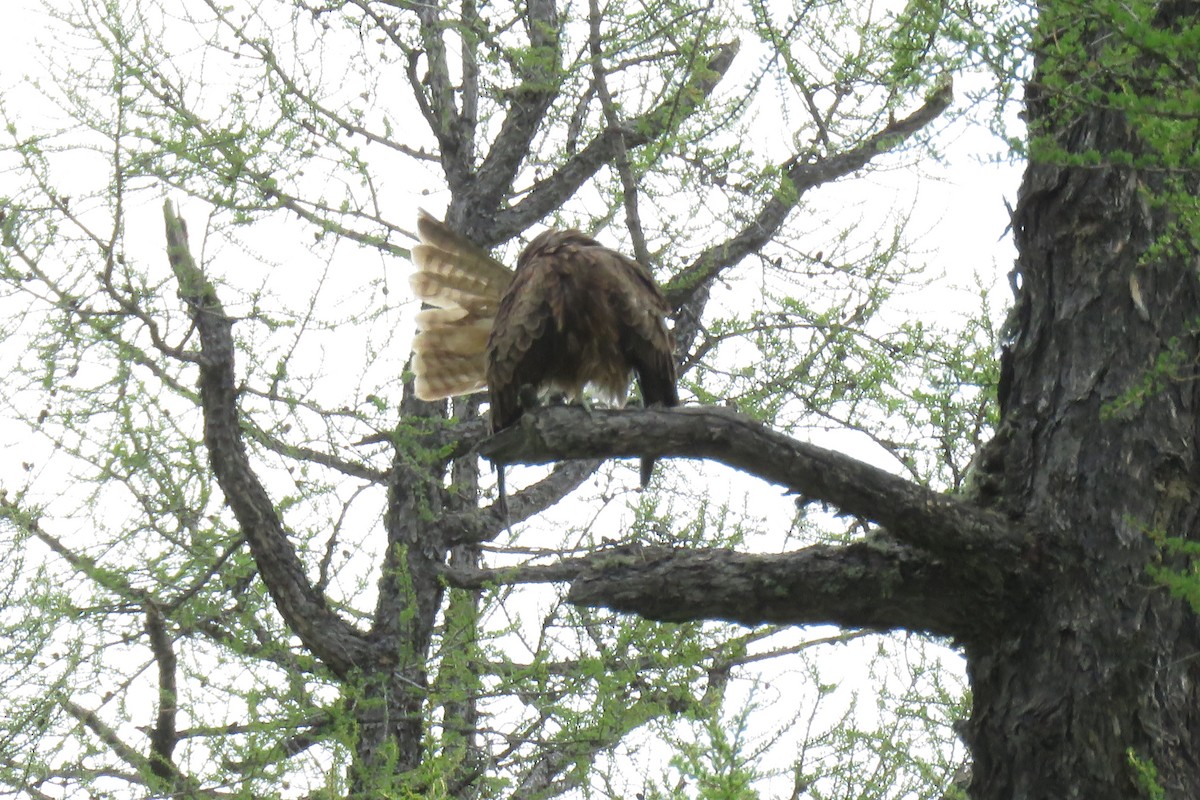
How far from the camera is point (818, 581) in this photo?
3.06 m

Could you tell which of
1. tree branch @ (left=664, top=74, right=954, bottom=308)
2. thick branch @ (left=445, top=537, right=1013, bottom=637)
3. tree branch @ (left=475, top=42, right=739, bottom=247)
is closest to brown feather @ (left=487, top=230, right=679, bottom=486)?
tree branch @ (left=664, top=74, right=954, bottom=308)

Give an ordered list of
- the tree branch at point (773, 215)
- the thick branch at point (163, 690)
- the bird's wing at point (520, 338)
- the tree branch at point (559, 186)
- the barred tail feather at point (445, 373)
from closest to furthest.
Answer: the bird's wing at point (520, 338) → the thick branch at point (163, 690) → the barred tail feather at point (445, 373) → the tree branch at point (773, 215) → the tree branch at point (559, 186)

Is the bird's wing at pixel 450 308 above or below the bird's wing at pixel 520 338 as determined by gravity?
above

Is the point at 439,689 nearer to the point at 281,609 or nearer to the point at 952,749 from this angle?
the point at 281,609

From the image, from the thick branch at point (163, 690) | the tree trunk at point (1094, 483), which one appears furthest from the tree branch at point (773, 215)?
the thick branch at point (163, 690)

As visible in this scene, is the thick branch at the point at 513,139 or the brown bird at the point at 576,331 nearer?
the brown bird at the point at 576,331

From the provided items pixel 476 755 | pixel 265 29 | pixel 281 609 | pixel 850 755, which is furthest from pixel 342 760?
pixel 265 29

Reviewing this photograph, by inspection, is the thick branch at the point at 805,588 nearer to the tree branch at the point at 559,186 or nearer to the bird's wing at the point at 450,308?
the bird's wing at the point at 450,308

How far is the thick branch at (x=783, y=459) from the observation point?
9.50 ft

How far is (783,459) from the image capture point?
2.90 meters

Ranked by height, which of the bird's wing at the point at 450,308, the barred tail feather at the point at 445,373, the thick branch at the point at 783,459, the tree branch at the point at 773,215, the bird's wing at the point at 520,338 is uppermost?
the tree branch at the point at 773,215

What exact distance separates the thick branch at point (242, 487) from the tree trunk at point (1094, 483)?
2944 mm

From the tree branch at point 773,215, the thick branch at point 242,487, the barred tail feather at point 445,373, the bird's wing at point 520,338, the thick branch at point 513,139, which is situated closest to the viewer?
the bird's wing at point 520,338

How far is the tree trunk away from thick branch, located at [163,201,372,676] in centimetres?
294
